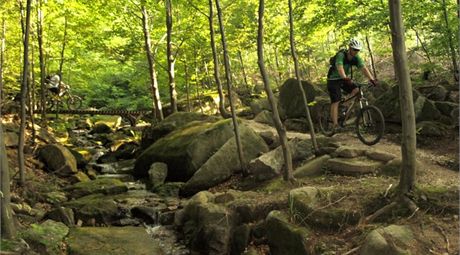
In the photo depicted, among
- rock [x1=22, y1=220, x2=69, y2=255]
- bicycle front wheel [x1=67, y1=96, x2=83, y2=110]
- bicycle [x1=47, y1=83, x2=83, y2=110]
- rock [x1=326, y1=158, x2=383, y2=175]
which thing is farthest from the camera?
bicycle front wheel [x1=67, y1=96, x2=83, y2=110]

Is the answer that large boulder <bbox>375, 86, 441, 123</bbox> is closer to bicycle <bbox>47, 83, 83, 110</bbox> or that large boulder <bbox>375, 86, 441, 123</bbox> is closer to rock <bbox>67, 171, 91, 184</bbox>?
rock <bbox>67, 171, 91, 184</bbox>

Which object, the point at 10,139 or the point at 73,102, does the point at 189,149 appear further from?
the point at 73,102

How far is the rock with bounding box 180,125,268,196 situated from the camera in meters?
10.7

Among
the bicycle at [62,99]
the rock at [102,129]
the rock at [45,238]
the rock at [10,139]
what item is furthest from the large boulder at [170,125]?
the rock at [45,238]

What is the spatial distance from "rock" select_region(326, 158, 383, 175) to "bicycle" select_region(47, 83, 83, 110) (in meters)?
17.6

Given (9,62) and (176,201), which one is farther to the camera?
(9,62)

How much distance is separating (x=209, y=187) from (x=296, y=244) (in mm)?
4935

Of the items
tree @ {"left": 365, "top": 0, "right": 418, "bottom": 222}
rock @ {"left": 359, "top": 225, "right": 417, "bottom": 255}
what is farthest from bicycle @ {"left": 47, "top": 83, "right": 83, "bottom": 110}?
rock @ {"left": 359, "top": 225, "right": 417, "bottom": 255}

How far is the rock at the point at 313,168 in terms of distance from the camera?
8750 mm

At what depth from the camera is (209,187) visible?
1066cm

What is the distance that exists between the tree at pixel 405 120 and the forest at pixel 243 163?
0.02 meters

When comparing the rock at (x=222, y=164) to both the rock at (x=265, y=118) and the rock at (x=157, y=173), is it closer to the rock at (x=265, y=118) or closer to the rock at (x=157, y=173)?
the rock at (x=157, y=173)

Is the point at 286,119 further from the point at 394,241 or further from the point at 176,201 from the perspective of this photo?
the point at 394,241

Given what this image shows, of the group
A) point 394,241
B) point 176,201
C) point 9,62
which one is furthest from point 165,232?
point 9,62
